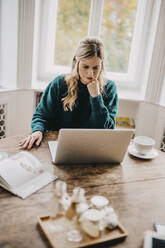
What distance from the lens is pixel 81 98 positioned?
5.48 ft

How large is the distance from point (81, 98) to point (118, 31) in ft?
3.87

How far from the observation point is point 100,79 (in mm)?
1683

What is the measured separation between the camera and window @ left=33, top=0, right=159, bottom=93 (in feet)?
7.70

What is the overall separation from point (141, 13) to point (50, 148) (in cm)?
183

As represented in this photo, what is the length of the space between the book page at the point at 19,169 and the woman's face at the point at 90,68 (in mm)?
713

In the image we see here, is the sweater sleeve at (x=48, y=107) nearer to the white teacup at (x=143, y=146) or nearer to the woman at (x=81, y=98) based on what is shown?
the woman at (x=81, y=98)

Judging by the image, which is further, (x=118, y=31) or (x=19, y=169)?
(x=118, y=31)

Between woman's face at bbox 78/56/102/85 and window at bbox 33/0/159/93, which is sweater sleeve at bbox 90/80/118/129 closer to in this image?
Result: woman's face at bbox 78/56/102/85

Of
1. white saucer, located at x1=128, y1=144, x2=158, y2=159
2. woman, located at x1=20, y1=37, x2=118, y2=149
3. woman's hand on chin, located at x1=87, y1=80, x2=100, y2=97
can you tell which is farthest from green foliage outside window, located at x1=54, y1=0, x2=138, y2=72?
white saucer, located at x1=128, y1=144, x2=158, y2=159

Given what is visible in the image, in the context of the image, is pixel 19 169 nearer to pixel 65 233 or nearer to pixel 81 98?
pixel 65 233

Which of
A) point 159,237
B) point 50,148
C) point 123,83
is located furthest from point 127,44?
point 159,237

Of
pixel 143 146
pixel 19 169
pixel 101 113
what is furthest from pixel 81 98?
pixel 19 169

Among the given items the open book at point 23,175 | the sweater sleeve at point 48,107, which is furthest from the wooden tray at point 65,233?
the sweater sleeve at point 48,107

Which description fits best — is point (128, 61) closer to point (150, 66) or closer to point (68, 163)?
point (150, 66)
